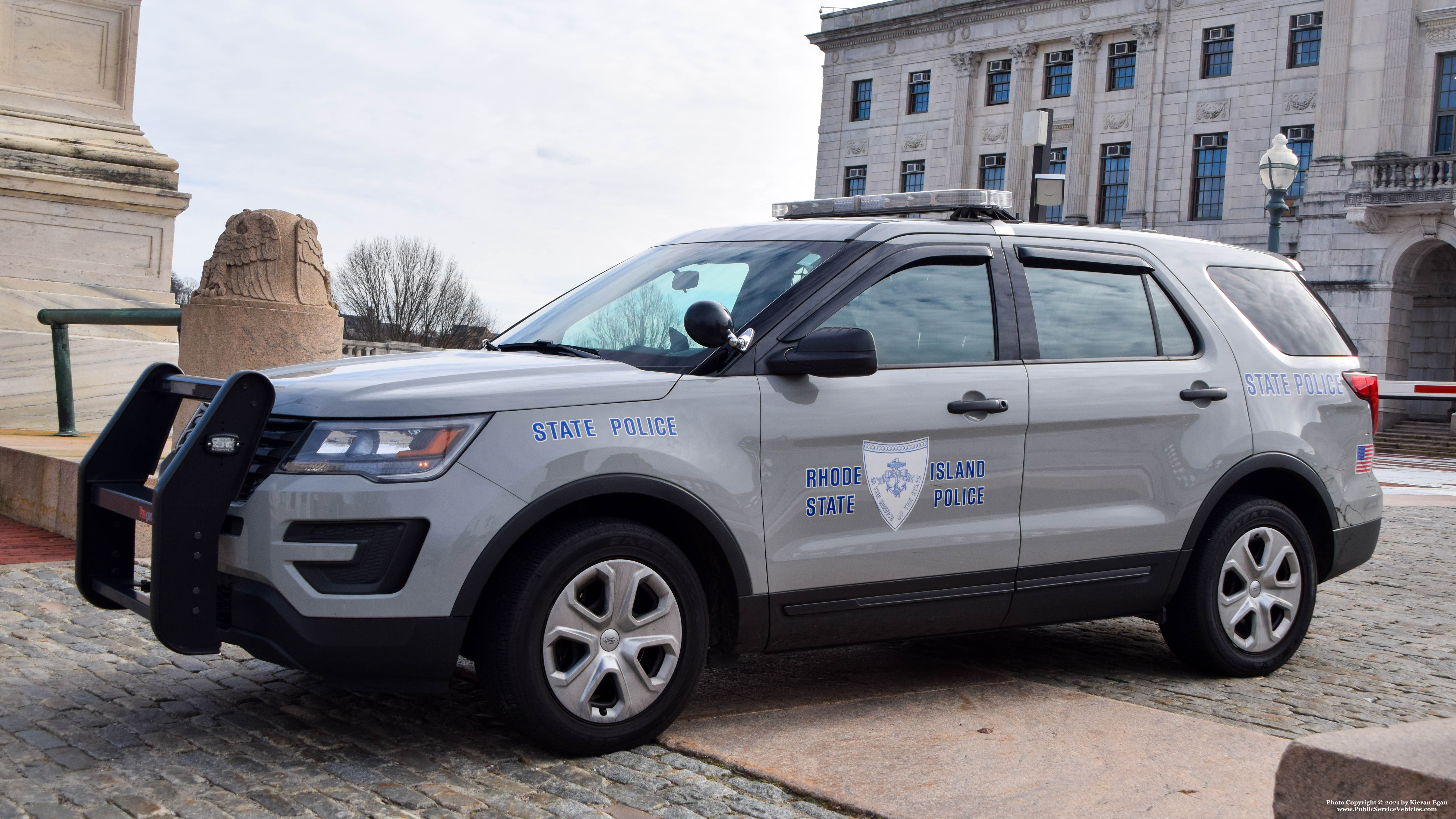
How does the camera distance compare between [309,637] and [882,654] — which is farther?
[882,654]

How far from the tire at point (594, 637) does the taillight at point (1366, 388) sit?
137 inches

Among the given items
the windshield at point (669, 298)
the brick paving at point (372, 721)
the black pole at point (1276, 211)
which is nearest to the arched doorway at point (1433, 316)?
the black pole at point (1276, 211)

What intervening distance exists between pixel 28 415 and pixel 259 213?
13.1 ft

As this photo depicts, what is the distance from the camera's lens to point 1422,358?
39219 millimetres

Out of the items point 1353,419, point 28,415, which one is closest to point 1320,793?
point 1353,419

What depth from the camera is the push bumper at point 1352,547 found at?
598 cm

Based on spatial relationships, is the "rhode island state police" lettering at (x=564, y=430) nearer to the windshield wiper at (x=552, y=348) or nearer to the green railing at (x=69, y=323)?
the windshield wiper at (x=552, y=348)

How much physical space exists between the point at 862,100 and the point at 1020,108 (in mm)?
8073

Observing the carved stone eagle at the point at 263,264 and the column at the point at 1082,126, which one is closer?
the carved stone eagle at the point at 263,264

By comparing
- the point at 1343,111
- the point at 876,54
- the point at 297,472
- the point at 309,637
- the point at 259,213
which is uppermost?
the point at 876,54

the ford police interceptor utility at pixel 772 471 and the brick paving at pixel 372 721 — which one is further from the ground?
A: the ford police interceptor utility at pixel 772 471

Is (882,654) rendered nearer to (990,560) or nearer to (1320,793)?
(990,560)

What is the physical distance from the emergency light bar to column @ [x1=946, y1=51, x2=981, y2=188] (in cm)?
4681

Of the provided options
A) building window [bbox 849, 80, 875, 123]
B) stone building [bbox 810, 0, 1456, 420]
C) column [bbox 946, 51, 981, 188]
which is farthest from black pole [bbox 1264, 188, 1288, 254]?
building window [bbox 849, 80, 875, 123]
